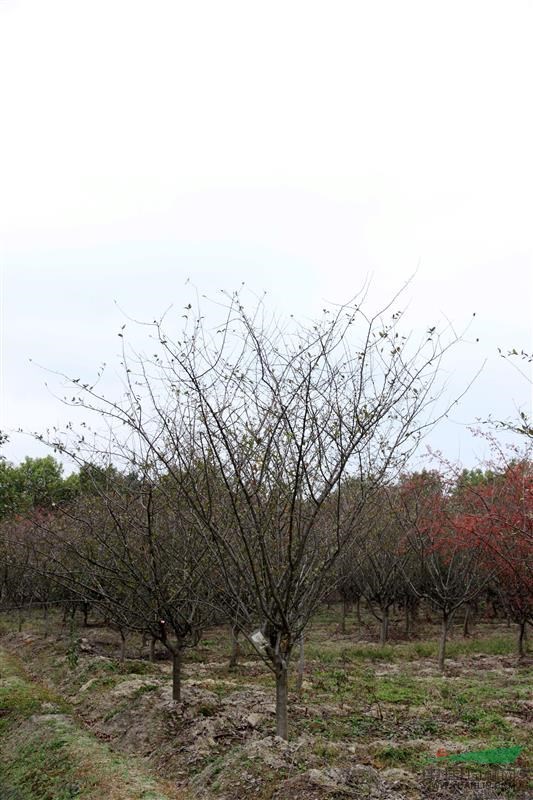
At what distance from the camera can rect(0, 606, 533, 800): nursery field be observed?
233 inches

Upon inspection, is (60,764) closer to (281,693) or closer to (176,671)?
(176,671)

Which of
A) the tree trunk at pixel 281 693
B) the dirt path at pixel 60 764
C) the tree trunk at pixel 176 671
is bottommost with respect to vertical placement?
the dirt path at pixel 60 764

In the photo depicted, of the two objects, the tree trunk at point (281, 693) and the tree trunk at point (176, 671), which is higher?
the tree trunk at point (281, 693)

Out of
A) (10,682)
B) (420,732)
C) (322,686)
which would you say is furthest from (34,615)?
(420,732)

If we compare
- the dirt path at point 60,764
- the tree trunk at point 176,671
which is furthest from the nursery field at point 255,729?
the tree trunk at point 176,671

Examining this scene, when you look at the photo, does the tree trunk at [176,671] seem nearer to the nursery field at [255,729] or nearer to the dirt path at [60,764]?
the nursery field at [255,729]

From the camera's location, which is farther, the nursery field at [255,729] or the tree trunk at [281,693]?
the tree trunk at [281,693]

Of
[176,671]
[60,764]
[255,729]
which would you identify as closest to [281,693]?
[255,729]

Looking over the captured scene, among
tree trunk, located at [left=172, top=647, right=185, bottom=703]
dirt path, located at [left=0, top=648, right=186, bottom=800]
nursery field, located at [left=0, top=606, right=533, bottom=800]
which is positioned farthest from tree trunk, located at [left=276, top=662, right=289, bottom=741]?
tree trunk, located at [left=172, top=647, right=185, bottom=703]

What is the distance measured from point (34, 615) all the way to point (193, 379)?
24241mm

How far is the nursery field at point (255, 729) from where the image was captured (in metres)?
5.93

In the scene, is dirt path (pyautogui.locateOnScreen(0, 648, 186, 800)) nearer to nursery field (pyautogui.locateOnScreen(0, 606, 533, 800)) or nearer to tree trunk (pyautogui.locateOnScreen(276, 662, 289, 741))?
nursery field (pyautogui.locateOnScreen(0, 606, 533, 800))

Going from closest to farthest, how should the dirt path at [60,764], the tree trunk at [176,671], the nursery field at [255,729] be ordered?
the nursery field at [255,729], the dirt path at [60,764], the tree trunk at [176,671]

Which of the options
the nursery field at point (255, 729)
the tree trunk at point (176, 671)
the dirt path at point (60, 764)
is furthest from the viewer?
the tree trunk at point (176, 671)
